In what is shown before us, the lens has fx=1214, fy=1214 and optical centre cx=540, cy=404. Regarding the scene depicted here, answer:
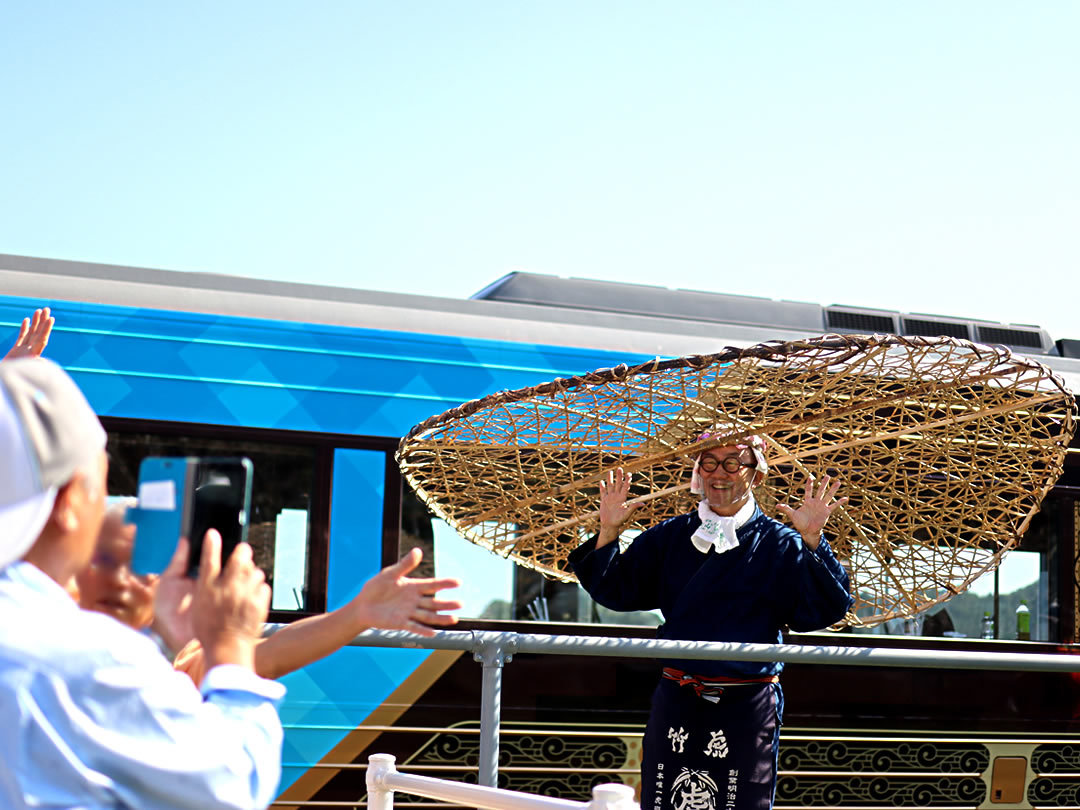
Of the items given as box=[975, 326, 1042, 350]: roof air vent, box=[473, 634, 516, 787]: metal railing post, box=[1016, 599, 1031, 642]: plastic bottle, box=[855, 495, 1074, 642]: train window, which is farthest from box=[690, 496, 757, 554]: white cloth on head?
box=[975, 326, 1042, 350]: roof air vent

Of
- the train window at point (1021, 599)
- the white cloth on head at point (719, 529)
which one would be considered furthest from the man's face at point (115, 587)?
the train window at point (1021, 599)

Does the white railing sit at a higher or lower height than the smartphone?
lower

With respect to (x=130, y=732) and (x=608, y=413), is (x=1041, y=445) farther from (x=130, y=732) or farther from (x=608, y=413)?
(x=130, y=732)

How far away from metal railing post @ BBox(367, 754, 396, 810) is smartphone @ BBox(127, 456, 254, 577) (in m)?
1.70

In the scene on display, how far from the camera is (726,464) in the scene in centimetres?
348

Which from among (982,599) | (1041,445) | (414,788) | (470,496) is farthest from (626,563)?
(982,599)

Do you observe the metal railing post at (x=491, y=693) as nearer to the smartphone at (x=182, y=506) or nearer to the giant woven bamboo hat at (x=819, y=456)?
the giant woven bamboo hat at (x=819, y=456)

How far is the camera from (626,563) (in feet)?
11.8

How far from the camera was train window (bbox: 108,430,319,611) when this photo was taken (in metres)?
5.29

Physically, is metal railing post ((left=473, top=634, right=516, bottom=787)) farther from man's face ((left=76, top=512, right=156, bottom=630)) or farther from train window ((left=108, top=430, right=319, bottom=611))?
train window ((left=108, top=430, right=319, bottom=611))

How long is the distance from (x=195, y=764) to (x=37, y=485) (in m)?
0.28

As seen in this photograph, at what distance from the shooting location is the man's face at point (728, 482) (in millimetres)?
3459

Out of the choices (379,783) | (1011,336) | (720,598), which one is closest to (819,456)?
(720,598)

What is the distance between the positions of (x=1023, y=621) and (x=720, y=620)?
3.37 m
